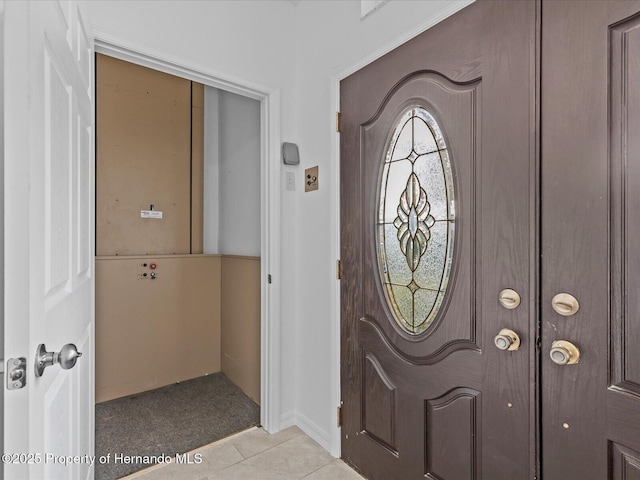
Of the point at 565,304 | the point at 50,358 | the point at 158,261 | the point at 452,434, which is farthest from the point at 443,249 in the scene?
the point at 158,261

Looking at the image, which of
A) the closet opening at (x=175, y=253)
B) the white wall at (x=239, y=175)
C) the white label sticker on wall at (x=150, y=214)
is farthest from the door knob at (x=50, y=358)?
the white label sticker on wall at (x=150, y=214)

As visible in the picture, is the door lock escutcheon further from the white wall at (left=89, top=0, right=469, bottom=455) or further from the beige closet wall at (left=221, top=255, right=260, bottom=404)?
the beige closet wall at (left=221, top=255, right=260, bottom=404)

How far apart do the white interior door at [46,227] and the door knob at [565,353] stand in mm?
1317

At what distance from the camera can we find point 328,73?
1961 millimetres

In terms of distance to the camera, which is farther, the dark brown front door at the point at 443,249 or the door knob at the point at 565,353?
the dark brown front door at the point at 443,249

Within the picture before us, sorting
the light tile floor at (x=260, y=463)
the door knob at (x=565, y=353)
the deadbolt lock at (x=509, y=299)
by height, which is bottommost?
the light tile floor at (x=260, y=463)

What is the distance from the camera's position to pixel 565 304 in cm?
105

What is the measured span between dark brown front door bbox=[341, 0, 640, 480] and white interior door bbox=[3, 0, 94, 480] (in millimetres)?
1171

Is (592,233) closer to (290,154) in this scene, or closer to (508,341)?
(508,341)

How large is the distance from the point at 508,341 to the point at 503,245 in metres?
0.31

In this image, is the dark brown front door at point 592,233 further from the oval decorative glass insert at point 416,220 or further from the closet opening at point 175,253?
the closet opening at point 175,253

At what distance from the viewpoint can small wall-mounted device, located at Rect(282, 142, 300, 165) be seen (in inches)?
84.5

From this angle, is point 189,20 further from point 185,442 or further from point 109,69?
point 185,442

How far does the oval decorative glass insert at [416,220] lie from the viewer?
1.39m
